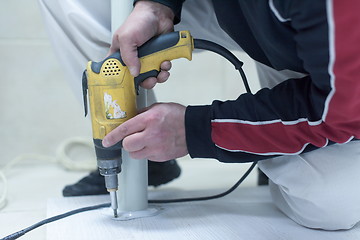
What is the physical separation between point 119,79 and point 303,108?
27 centimetres

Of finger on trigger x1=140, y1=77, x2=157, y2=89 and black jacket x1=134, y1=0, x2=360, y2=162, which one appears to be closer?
black jacket x1=134, y1=0, x2=360, y2=162

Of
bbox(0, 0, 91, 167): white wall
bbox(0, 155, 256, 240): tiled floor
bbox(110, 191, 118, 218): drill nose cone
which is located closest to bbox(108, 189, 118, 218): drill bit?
bbox(110, 191, 118, 218): drill nose cone

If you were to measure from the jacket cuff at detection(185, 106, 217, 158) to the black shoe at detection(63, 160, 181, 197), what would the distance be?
0.32 metres

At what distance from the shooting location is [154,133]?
0.70m

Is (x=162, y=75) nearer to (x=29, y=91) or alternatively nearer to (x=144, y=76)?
(x=144, y=76)

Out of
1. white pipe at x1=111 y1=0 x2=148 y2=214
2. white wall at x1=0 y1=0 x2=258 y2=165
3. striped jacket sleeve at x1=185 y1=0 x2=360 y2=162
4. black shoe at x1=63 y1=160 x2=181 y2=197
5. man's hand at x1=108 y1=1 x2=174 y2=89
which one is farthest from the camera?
white wall at x1=0 y1=0 x2=258 y2=165

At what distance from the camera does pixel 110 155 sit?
73cm

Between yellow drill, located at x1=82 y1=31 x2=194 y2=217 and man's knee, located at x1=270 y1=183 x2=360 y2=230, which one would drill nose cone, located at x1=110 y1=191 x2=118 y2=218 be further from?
man's knee, located at x1=270 y1=183 x2=360 y2=230

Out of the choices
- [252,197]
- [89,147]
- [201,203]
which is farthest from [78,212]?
[89,147]

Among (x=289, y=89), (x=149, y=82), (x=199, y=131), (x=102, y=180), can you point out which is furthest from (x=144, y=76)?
(x=102, y=180)

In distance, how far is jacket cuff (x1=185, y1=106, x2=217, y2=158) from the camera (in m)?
0.69

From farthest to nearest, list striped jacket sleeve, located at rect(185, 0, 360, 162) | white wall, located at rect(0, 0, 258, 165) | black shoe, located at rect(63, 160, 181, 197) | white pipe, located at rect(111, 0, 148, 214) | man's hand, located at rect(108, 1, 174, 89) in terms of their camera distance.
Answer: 1. white wall, located at rect(0, 0, 258, 165)
2. black shoe, located at rect(63, 160, 181, 197)
3. white pipe, located at rect(111, 0, 148, 214)
4. man's hand, located at rect(108, 1, 174, 89)
5. striped jacket sleeve, located at rect(185, 0, 360, 162)

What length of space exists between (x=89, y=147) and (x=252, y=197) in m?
0.62

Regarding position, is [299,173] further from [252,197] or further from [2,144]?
[2,144]
